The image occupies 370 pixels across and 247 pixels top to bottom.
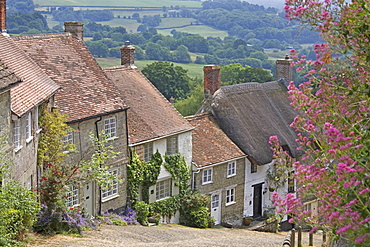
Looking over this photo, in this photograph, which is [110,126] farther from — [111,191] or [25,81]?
[25,81]

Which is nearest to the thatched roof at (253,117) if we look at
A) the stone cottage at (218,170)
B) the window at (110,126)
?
the stone cottage at (218,170)

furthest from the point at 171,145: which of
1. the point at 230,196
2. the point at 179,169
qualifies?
the point at 230,196

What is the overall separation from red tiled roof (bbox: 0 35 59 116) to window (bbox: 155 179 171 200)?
26.3 ft

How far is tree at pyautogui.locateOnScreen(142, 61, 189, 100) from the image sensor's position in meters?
74.4

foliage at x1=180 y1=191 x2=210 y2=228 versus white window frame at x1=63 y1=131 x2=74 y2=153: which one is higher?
white window frame at x1=63 y1=131 x2=74 y2=153

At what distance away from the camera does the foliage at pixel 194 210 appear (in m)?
28.7

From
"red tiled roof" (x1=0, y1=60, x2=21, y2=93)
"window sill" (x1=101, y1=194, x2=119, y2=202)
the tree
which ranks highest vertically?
"red tiled roof" (x1=0, y1=60, x2=21, y2=93)

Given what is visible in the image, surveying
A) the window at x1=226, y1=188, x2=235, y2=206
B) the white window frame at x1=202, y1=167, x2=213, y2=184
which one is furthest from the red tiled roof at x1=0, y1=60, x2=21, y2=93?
the window at x1=226, y1=188, x2=235, y2=206

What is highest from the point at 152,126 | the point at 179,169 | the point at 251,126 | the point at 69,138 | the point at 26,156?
the point at 26,156

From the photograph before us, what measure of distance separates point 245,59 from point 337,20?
130512mm

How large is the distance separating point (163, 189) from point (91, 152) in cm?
560

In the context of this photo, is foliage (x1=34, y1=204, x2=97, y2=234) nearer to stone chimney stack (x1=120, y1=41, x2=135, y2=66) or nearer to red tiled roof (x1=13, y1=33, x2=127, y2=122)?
red tiled roof (x1=13, y1=33, x2=127, y2=122)

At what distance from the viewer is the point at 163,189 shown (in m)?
28.6

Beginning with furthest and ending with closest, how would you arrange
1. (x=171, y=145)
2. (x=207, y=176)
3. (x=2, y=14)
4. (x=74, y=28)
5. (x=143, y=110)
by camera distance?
(x=207, y=176) → (x=143, y=110) → (x=171, y=145) → (x=74, y=28) → (x=2, y=14)
